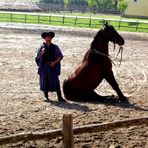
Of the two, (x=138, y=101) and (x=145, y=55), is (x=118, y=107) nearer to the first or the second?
(x=138, y=101)

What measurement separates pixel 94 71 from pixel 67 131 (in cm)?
412

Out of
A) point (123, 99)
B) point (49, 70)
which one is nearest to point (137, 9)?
point (123, 99)

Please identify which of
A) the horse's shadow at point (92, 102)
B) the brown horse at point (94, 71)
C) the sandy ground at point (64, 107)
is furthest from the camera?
the brown horse at point (94, 71)

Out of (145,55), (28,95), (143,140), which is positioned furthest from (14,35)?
(143,140)

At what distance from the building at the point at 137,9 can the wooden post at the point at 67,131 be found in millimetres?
47600

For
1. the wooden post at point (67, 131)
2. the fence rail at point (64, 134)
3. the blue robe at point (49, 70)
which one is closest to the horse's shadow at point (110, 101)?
the blue robe at point (49, 70)

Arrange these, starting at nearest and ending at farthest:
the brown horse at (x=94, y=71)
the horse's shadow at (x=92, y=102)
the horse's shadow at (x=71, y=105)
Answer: the horse's shadow at (x=71, y=105) → the horse's shadow at (x=92, y=102) → the brown horse at (x=94, y=71)

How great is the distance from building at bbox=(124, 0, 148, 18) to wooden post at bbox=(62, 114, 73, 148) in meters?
47.6

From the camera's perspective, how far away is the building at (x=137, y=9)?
169ft

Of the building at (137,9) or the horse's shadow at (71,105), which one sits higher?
the horse's shadow at (71,105)

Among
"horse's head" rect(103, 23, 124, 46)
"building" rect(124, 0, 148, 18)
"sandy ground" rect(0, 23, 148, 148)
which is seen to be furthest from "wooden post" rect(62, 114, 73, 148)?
"building" rect(124, 0, 148, 18)

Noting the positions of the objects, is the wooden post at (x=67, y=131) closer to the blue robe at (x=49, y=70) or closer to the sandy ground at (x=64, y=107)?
the sandy ground at (x=64, y=107)

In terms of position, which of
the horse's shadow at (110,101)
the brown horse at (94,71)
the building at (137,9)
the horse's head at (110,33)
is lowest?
the building at (137,9)

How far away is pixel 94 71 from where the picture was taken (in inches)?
354
